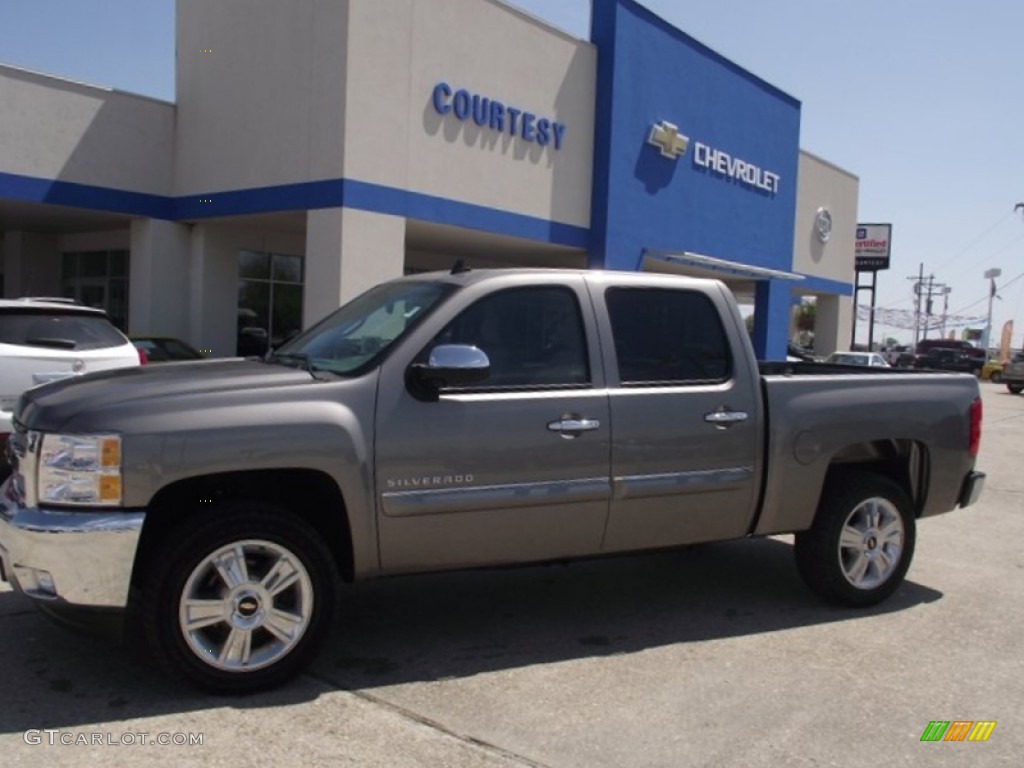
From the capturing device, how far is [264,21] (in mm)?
16281

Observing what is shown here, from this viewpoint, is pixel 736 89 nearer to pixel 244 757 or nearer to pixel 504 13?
pixel 504 13

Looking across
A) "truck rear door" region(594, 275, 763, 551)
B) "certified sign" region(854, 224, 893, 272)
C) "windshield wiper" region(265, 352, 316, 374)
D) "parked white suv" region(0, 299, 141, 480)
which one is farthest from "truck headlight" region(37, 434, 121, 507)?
"certified sign" region(854, 224, 893, 272)

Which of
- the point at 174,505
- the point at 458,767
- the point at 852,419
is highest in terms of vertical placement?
the point at 852,419

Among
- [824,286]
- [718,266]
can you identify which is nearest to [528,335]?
[718,266]

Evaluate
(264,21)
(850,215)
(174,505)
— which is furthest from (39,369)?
(850,215)

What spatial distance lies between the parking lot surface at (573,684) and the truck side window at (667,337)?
4.67 feet

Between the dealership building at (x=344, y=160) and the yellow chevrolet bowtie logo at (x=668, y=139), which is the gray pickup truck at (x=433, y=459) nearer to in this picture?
the dealership building at (x=344, y=160)

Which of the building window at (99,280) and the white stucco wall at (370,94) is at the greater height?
the white stucco wall at (370,94)

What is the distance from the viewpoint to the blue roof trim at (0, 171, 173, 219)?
16016mm

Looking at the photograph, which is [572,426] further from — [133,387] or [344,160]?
[344,160]

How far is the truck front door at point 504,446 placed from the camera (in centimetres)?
424

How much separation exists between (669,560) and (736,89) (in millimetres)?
20750

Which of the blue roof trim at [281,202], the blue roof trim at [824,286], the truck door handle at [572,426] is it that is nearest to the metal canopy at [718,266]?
the blue roof trim at [281,202]

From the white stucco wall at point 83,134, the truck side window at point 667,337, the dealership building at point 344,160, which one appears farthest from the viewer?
the white stucco wall at point 83,134
